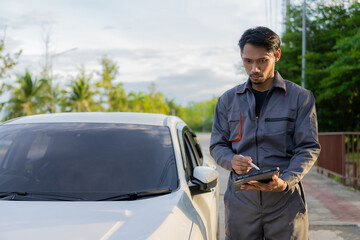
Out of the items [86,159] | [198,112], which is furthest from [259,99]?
[198,112]

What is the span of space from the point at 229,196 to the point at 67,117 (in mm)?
1644

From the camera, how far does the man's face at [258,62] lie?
2.48 m

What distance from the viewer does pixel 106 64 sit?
4925 centimetres

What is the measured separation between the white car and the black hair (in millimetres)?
973

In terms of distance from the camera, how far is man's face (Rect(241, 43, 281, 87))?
248 cm

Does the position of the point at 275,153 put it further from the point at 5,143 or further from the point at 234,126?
the point at 5,143

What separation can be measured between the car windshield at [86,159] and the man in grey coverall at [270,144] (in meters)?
0.63

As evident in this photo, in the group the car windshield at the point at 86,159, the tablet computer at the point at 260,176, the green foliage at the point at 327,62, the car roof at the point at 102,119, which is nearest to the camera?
the tablet computer at the point at 260,176

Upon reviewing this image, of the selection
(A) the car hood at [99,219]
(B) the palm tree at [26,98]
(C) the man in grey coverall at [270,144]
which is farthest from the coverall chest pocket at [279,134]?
(B) the palm tree at [26,98]

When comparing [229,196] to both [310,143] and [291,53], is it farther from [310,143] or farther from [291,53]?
[291,53]

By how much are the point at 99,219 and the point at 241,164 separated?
789 millimetres

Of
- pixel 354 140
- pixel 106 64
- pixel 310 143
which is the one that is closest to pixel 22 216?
pixel 310 143

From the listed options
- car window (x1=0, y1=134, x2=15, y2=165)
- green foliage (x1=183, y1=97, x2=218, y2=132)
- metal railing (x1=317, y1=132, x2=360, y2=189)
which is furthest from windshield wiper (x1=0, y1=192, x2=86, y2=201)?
green foliage (x1=183, y1=97, x2=218, y2=132)

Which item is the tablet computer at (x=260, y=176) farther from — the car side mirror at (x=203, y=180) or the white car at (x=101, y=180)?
the car side mirror at (x=203, y=180)
